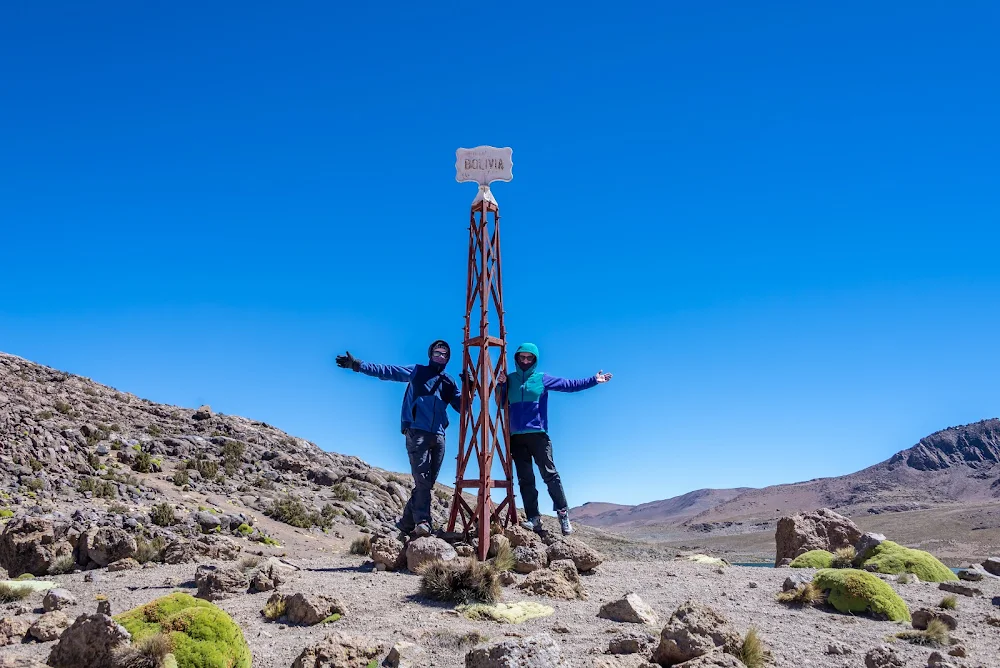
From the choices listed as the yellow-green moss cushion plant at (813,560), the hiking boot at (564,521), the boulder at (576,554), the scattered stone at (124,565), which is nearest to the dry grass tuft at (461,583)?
the boulder at (576,554)

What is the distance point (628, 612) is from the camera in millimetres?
8039

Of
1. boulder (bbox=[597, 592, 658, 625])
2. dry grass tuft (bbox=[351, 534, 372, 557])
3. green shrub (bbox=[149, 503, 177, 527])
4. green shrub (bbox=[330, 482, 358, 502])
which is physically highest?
green shrub (bbox=[330, 482, 358, 502])

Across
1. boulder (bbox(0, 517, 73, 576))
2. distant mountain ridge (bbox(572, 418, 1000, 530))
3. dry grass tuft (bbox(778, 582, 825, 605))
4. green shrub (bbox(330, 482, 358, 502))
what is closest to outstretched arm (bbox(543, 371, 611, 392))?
dry grass tuft (bbox(778, 582, 825, 605))

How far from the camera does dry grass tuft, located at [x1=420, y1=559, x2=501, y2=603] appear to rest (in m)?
8.34

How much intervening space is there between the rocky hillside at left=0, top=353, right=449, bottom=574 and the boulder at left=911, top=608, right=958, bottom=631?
387 inches

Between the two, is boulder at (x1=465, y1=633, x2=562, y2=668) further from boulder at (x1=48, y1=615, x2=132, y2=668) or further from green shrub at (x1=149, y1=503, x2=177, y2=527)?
green shrub at (x1=149, y1=503, x2=177, y2=527)

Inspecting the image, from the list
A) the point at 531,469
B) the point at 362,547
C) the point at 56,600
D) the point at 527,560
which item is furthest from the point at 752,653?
the point at 362,547

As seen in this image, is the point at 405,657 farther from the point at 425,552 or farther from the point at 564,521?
the point at 564,521

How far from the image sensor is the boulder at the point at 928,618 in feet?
28.8

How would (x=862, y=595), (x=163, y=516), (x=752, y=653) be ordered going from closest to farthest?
(x=752, y=653), (x=862, y=595), (x=163, y=516)

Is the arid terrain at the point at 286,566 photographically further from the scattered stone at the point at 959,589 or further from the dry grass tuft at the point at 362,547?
the dry grass tuft at the point at 362,547

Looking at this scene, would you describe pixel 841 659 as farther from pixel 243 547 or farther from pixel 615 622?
pixel 243 547

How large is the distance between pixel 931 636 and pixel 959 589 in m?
3.34

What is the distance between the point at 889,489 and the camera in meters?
99.9
